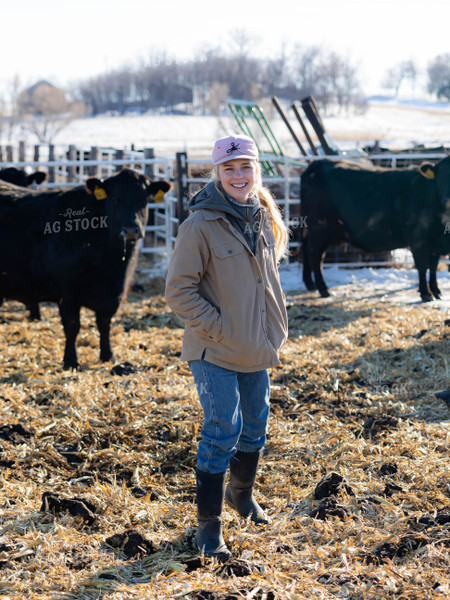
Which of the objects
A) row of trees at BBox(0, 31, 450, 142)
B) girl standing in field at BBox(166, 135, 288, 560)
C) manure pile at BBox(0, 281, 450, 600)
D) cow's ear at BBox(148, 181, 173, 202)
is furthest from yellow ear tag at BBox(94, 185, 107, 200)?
row of trees at BBox(0, 31, 450, 142)

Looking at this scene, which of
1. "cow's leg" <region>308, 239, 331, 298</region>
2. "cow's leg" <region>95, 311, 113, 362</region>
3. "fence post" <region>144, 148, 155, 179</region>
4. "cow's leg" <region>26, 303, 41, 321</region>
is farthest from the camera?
"fence post" <region>144, 148, 155, 179</region>

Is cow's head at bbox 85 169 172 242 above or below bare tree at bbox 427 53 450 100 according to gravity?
below

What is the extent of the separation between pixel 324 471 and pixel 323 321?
4.20 meters

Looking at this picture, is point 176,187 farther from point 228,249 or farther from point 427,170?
point 228,249

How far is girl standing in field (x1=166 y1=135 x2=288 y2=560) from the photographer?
114 inches

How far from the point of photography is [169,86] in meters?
88.4

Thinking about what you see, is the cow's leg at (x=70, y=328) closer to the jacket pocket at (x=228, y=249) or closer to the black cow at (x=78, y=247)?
the black cow at (x=78, y=247)

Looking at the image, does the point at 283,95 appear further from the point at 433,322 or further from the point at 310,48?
the point at 433,322

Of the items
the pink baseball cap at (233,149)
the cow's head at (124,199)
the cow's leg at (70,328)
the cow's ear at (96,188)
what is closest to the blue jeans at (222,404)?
the pink baseball cap at (233,149)

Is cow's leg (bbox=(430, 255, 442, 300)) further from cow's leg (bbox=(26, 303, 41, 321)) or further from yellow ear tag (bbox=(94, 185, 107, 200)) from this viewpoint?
cow's leg (bbox=(26, 303, 41, 321))

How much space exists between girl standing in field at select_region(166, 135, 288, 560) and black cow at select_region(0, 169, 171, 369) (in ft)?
10.9

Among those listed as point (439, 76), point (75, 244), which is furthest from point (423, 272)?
point (439, 76)

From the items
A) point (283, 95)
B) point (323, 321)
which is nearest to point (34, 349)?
point (323, 321)

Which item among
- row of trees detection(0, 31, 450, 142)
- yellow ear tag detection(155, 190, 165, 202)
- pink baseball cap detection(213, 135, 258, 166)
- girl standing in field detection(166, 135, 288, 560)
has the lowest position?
girl standing in field detection(166, 135, 288, 560)
